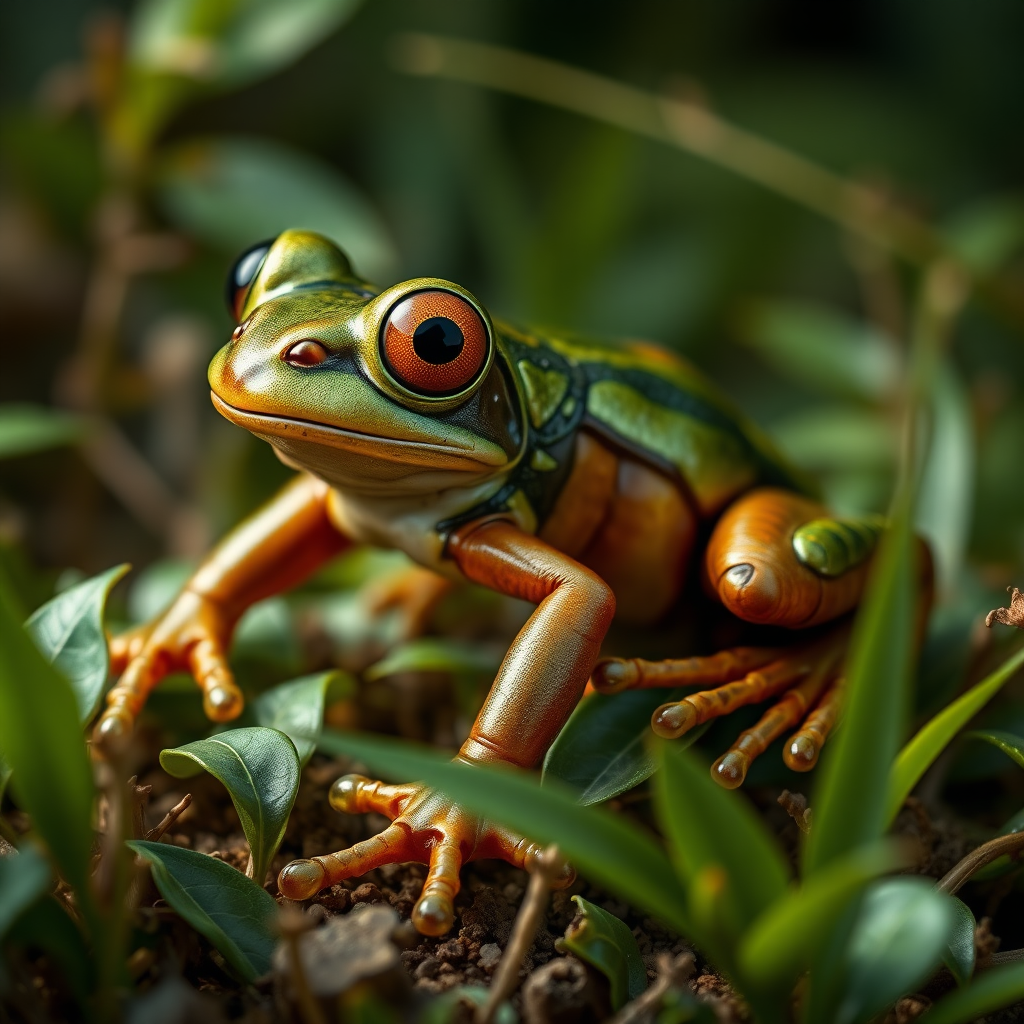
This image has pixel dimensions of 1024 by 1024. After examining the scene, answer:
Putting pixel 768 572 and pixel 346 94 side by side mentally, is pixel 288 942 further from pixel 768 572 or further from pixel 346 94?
pixel 346 94

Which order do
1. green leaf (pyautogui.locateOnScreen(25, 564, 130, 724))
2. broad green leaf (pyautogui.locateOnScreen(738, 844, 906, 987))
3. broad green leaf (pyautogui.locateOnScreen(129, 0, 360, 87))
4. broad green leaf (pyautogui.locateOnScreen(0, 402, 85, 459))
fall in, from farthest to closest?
1. broad green leaf (pyautogui.locateOnScreen(129, 0, 360, 87))
2. broad green leaf (pyautogui.locateOnScreen(0, 402, 85, 459))
3. green leaf (pyautogui.locateOnScreen(25, 564, 130, 724))
4. broad green leaf (pyautogui.locateOnScreen(738, 844, 906, 987))

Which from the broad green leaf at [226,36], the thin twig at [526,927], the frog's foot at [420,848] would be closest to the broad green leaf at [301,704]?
the frog's foot at [420,848]

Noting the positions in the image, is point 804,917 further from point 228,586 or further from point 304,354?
point 228,586

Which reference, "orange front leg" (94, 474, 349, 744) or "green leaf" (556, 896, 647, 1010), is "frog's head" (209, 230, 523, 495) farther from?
"green leaf" (556, 896, 647, 1010)

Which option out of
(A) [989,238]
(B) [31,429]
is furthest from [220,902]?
(A) [989,238]

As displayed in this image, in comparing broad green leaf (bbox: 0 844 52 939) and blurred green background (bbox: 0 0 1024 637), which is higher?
blurred green background (bbox: 0 0 1024 637)

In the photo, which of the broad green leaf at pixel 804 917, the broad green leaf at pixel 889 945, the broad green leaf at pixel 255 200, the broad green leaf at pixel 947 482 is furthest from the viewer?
the broad green leaf at pixel 255 200

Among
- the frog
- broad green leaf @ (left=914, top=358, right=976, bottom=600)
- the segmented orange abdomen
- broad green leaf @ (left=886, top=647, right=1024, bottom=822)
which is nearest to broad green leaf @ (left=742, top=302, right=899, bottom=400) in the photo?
broad green leaf @ (left=914, top=358, right=976, bottom=600)

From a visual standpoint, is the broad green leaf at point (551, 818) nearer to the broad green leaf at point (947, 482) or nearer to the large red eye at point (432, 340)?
the large red eye at point (432, 340)
